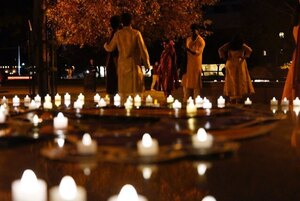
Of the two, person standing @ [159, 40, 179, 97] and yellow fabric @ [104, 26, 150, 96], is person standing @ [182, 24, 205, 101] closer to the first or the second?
person standing @ [159, 40, 179, 97]

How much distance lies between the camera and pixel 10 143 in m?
5.52

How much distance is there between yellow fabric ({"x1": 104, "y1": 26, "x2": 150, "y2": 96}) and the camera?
438 inches

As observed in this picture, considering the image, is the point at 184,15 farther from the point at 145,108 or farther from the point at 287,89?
the point at 145,108

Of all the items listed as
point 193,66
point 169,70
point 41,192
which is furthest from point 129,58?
point 41,192

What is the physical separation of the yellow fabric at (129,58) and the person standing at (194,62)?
2321mm

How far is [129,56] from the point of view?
11.2 metres

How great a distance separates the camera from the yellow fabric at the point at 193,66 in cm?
1362

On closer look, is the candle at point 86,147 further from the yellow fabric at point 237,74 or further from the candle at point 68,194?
the yellow fabric at point 237,74

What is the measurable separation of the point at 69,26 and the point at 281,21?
72.8 feet

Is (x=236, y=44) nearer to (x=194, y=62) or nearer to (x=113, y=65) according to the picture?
(x=194, y=62)

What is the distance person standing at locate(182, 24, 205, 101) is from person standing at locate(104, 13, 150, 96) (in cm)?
232

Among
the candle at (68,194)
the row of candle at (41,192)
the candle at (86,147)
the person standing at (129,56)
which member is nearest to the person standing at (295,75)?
the person standing at (129,56)

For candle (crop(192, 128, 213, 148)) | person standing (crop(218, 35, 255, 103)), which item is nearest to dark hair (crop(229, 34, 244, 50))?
person standing (crop(218, 35, 255, 103))

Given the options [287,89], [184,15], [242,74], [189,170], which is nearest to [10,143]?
[189,170]
